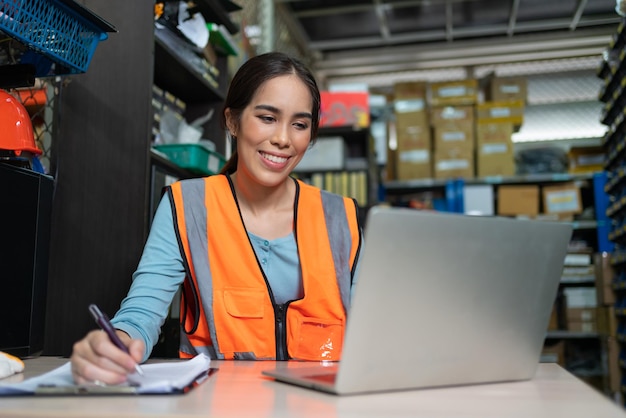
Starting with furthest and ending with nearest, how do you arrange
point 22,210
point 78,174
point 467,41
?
point 467,41, point 78,174, point 22,210

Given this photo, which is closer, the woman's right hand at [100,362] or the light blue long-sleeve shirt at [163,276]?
the woman's right hand at [100,362]

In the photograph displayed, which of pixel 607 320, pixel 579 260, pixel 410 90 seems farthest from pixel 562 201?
pixel 410 90

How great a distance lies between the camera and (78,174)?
5.44 feet

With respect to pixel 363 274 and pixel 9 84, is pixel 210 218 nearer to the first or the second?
pixel 9 84

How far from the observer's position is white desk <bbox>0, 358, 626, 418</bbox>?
2.00 feet

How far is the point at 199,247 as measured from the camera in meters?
1.38

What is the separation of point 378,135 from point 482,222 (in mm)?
4849

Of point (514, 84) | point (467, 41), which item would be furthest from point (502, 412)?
point (467, 41)

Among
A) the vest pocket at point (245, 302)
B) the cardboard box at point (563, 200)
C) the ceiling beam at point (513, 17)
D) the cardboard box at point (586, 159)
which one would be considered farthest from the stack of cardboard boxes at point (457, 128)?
the vest pocket at point (245, 302)

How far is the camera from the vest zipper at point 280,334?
1.37m

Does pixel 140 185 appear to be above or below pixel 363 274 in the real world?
above

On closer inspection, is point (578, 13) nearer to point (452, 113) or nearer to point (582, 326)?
point (452, 113)

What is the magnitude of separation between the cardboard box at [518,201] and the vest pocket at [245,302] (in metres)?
4.16

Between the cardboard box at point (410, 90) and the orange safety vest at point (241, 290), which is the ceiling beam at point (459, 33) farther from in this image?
the orange safety vest at point (241, 290)
